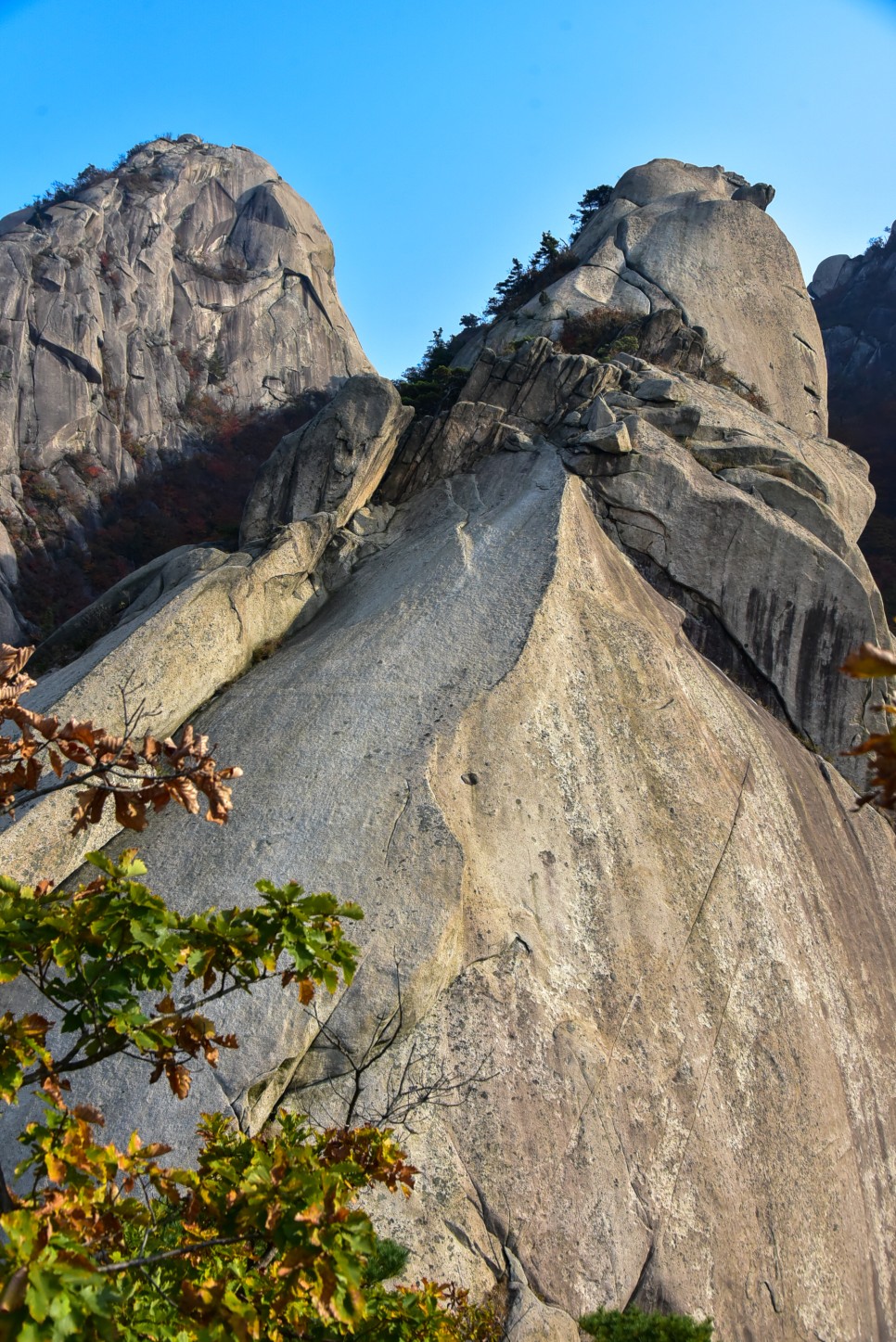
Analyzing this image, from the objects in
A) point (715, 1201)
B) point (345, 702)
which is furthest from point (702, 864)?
point (345, 702)

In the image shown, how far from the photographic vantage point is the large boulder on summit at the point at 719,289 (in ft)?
104

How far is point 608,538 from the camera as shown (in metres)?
20.1

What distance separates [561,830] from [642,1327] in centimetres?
593

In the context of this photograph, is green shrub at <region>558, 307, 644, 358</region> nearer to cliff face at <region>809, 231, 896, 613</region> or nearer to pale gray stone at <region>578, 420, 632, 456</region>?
pale gray stone at <region>578, 420, 632, 456</region>

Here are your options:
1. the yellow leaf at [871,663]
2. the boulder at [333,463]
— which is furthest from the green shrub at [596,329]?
the yellow leaf at [871,663]

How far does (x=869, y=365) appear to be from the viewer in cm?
5800

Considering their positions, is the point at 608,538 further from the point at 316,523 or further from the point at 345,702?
the point at 345,702

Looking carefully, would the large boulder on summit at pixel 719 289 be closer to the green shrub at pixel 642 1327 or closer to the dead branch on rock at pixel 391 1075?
the dead branch on rock at pixel 391 1075

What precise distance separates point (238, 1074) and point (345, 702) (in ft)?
18.9

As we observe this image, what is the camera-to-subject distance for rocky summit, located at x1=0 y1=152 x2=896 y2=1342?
458 inches

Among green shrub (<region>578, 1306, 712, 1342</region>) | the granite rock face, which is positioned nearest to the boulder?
the granite rock face

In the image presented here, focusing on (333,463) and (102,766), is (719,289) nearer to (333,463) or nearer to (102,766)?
(333,463)

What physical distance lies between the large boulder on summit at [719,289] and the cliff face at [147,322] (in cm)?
1775

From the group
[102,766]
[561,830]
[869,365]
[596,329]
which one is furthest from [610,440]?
[869,365]
